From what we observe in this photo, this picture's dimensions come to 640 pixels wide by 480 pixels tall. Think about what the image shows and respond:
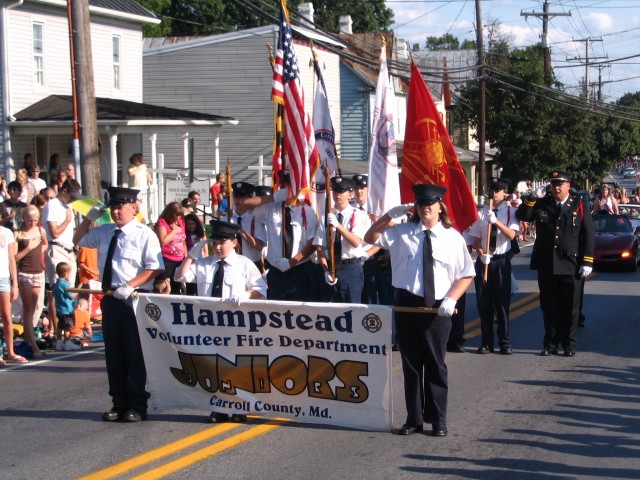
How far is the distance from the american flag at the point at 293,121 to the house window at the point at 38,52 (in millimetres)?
19123

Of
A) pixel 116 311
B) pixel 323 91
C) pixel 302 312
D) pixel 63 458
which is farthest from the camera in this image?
pixel 323 91

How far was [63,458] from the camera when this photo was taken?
7.38 m

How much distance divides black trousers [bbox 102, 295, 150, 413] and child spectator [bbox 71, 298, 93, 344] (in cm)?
492

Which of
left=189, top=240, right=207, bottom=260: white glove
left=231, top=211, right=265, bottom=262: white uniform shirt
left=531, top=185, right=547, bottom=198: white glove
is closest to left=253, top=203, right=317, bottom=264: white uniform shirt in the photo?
left=231, top=211, right=265, bottom=262: white uniform shirt

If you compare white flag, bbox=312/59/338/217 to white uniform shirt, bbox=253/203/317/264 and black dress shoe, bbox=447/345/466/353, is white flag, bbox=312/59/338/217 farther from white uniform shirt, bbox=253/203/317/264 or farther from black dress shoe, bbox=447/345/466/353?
black dress shoe, bbox=447/345/466/353

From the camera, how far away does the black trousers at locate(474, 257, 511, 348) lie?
1195 centimetres

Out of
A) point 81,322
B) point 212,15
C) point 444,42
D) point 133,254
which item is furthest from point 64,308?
point 444,42

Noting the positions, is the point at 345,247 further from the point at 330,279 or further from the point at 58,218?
Result: the point at 58,218

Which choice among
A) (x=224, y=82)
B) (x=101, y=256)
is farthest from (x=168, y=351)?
(x=224, y=82)

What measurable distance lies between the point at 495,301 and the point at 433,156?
2.47 m

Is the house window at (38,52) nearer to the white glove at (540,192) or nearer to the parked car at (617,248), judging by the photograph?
the parked car at (617,248)

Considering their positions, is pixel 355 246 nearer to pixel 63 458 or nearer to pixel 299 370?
pixel 299 370

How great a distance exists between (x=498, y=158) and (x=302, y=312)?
4028cm

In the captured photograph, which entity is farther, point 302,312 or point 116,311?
point 116,311
